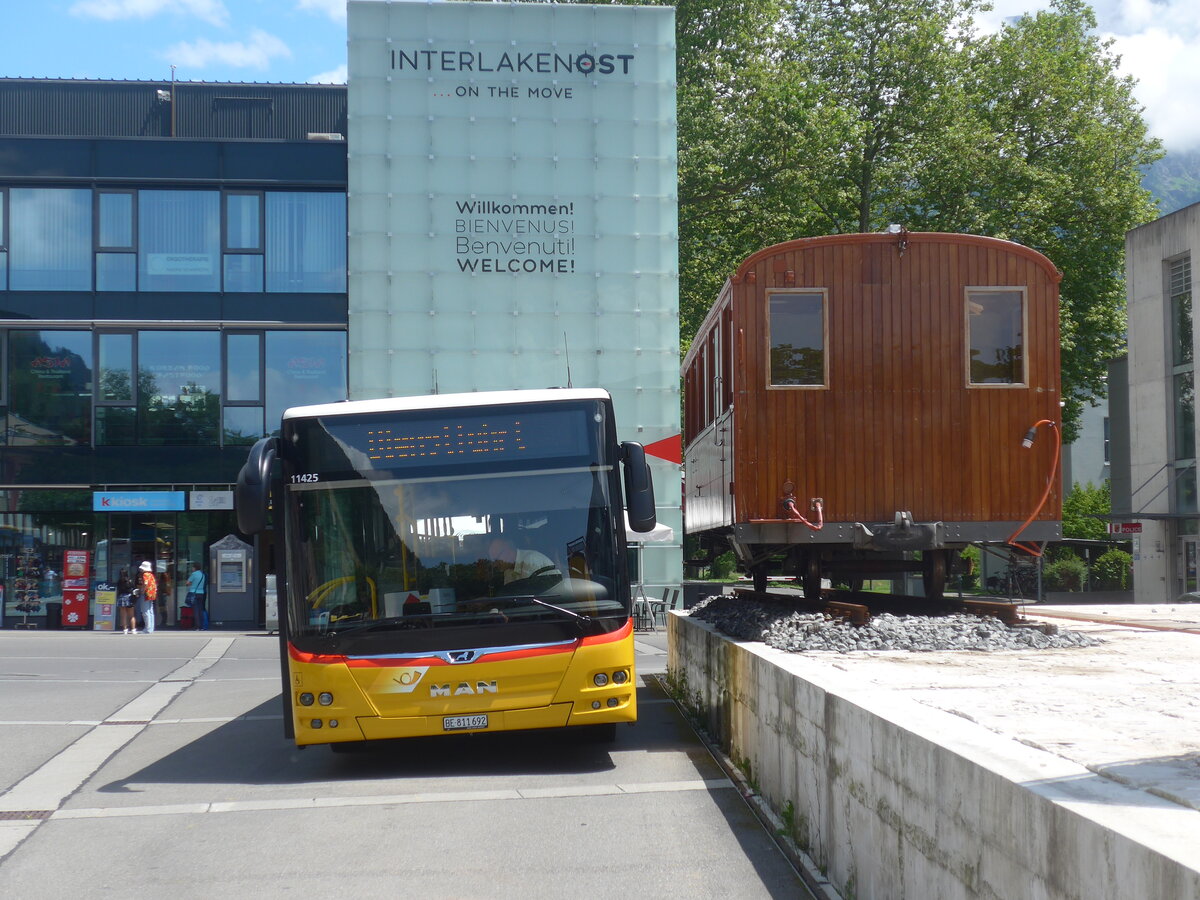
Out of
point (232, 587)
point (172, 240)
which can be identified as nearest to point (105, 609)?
point (232, 587)

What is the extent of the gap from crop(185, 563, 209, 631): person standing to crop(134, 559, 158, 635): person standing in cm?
92

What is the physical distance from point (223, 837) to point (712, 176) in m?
31.5

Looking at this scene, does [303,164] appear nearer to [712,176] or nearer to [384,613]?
[712,176]

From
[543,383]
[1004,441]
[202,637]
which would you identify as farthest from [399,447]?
[202,637]

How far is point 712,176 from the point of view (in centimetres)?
3716

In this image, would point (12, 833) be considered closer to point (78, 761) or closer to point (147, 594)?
point (78, 761)

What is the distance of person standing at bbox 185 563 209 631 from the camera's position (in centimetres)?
3133

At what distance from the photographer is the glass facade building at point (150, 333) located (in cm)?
3105

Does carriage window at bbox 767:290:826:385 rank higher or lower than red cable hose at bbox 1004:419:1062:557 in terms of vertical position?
higher

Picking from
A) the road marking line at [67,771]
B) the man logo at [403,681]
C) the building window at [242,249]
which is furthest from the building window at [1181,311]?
the man logo at [403,681]

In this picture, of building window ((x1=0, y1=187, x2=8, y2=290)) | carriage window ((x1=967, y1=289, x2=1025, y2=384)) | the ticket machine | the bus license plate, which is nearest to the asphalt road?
the bus license plate

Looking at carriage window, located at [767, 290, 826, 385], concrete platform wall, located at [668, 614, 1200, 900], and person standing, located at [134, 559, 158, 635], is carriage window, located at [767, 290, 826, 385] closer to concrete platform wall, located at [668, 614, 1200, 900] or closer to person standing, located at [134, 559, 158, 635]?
concrete platform wall, located at [668, 614, 1200, 900]

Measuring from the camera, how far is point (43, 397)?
31.0 m

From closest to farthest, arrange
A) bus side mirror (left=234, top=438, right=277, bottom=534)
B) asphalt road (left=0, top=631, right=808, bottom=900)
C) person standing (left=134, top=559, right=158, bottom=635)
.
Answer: asphalt road (left=0, top=631, right=808, bottom=900)
bus side mirror (left=234, top=438, right=277, bottom=534)
person standing (left=134, top=559, right=158, bottom=635)
